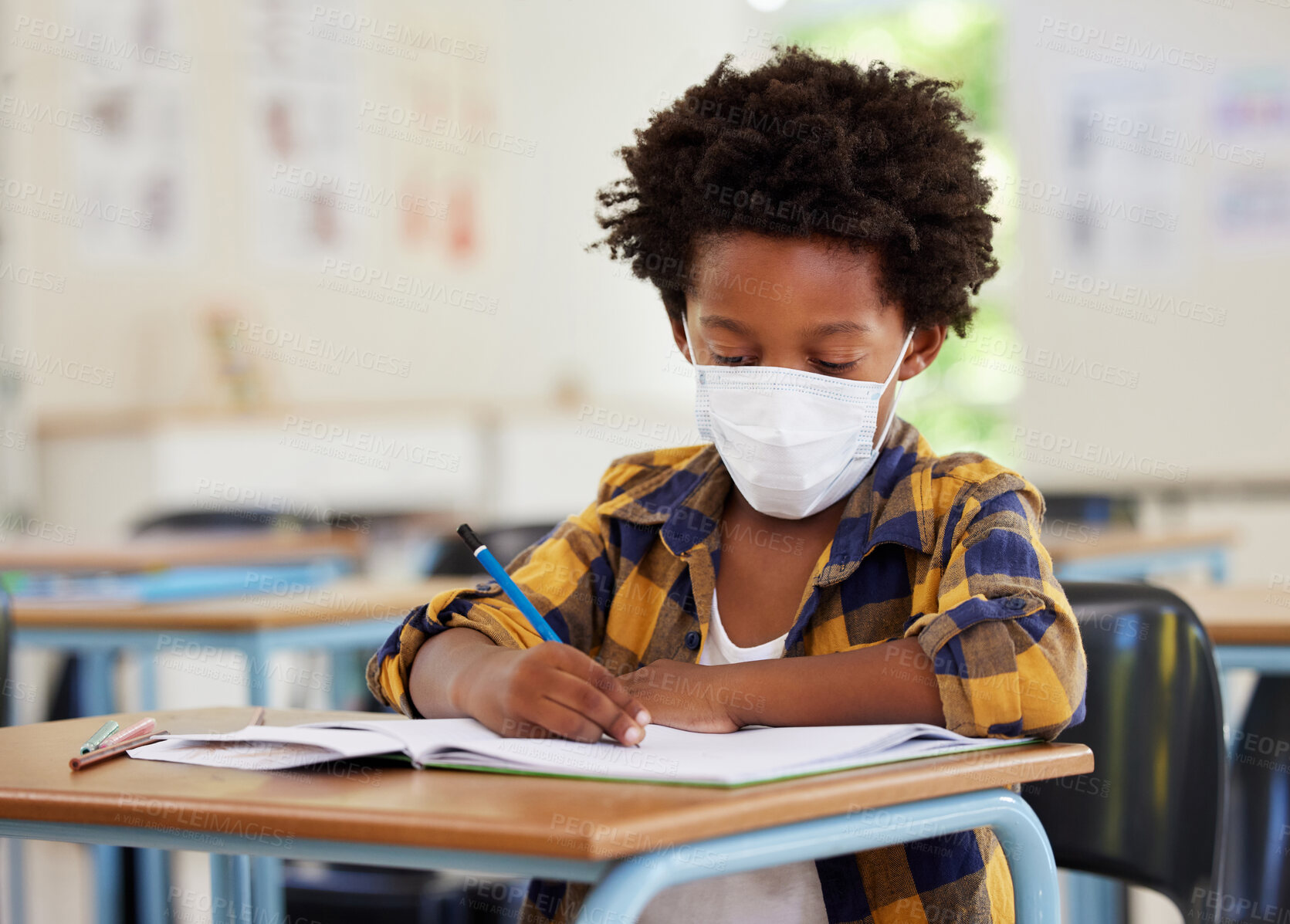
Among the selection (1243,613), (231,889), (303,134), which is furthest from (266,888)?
(303,134)

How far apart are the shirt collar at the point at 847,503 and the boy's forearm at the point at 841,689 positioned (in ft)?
0.50

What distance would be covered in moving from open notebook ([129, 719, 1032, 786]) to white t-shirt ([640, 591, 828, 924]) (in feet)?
0.51

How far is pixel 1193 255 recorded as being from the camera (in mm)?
4910

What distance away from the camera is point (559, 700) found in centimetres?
90

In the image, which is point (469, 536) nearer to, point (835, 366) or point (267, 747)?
point (267, 747)

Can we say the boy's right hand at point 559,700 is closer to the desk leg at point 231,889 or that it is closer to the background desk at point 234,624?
the desk leg at point 231,889

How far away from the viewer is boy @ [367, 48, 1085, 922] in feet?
3.08

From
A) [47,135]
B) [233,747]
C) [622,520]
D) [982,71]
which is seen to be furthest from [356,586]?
[982,71]

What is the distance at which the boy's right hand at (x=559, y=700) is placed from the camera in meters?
0.88

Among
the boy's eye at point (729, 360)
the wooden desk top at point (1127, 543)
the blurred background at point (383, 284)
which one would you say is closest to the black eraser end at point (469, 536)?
the boy's eye at point (729, 360)

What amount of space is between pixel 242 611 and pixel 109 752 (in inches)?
41.7

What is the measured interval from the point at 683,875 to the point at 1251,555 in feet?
15.5

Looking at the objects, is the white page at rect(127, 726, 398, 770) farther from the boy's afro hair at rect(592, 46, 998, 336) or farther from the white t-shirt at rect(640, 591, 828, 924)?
the boy's afro hair at rect(592, 46, 998, 336)

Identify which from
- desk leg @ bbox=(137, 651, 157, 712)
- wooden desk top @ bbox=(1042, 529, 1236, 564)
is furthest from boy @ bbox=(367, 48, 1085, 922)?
desk leg @ bbox=(137, 651, 157, 712)
